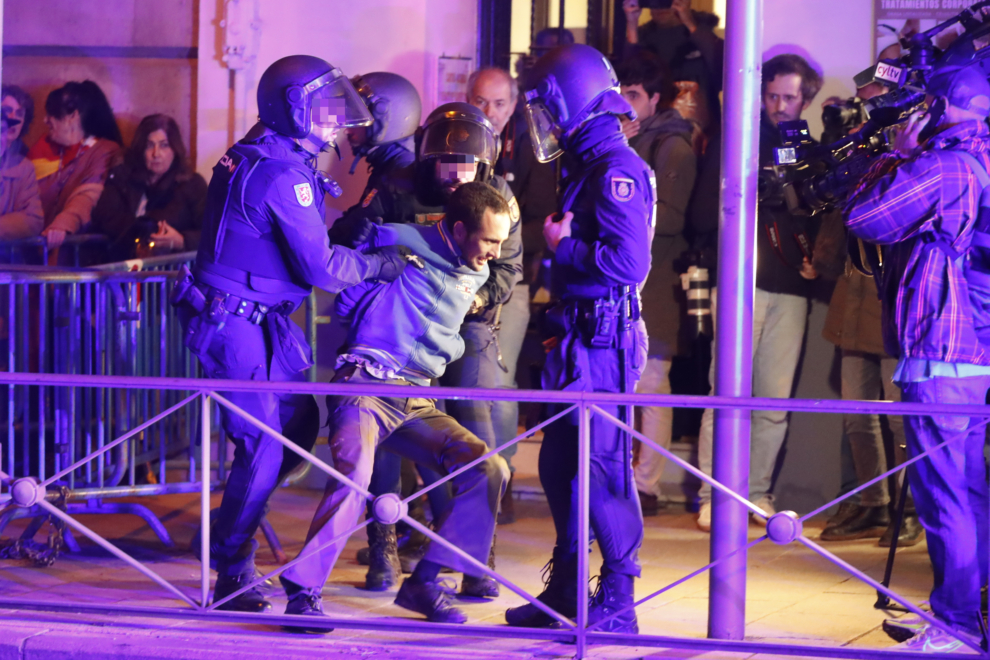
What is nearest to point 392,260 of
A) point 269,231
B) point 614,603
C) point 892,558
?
point 269,231

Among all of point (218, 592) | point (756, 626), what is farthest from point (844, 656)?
point (218, 592)

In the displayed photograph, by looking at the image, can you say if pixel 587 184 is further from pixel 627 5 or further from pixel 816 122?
pixel 627 5

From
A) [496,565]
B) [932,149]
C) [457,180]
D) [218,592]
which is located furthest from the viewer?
[496,565]

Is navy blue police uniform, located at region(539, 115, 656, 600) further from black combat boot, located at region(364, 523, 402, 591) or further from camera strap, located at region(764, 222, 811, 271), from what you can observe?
camera strap, located at region(764, 222, 811, 271)

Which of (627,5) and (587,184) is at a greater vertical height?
(627,5)

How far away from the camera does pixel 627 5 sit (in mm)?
6387

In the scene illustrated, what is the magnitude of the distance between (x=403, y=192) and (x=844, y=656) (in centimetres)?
248

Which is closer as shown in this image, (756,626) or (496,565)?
(756,626)

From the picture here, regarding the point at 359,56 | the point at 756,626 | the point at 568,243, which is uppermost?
the point at 359,56

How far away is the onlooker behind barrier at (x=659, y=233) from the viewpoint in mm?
5590

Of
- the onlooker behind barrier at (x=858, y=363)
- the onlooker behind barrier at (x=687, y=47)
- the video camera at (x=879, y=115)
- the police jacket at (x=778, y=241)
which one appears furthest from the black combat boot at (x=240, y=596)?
the onlooker behind barrier at (x=687, y=47)

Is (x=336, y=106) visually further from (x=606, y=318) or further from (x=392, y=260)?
(x=606, y=318)

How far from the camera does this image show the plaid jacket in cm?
362

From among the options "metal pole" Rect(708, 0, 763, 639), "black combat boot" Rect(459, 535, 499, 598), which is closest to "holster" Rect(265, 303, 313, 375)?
"black combat boot" Rect(459, 535, 499, 598)
